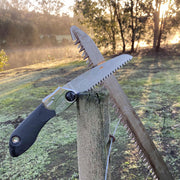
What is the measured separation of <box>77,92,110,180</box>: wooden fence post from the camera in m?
0.98

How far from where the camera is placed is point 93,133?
1010mm

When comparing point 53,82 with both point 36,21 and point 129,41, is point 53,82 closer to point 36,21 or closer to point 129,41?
point 129,41

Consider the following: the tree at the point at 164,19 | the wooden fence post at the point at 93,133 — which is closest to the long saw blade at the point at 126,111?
the wooden fence post at the point at 93,133

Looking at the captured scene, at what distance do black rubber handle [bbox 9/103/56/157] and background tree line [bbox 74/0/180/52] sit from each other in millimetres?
8823

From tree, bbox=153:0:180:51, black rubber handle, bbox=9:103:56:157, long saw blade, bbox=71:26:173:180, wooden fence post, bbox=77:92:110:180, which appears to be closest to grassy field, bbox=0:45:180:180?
long saw blade, bbox=71:26:173:180

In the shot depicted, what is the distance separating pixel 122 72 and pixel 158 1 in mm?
4472

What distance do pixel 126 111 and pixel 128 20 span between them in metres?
8.72

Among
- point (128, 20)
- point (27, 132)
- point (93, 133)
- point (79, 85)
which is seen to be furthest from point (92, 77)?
point (128, 20)

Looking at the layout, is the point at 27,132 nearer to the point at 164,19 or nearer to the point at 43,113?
the point at 43,113

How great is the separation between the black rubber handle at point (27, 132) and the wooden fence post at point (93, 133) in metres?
0.17

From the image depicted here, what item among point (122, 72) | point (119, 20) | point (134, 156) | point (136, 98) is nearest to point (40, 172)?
point (134, 156)

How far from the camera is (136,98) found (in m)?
3.83

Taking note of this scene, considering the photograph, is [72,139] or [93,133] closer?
[93,133]

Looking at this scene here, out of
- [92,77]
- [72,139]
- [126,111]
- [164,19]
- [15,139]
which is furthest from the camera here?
[164,19]
